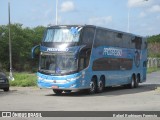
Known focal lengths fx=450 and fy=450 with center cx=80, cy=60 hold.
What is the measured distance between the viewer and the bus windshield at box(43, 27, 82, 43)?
24109mm

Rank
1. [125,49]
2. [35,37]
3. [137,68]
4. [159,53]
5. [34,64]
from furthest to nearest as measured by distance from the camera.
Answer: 1. [159,53]
2. [35,37]
3. [34,64]
4. [137,68]
5. [125,49]

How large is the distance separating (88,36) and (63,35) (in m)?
1.49

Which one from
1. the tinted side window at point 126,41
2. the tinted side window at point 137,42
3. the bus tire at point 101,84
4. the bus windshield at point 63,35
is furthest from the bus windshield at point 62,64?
the tinted side window at point 137,42

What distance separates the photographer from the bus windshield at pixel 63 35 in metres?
Result: 24.1

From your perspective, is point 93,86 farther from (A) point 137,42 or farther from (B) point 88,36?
(A) point 137,42

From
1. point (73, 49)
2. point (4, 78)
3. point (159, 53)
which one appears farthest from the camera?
point (159, 53)

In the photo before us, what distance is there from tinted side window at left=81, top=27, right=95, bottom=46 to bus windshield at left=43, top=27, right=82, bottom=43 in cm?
48

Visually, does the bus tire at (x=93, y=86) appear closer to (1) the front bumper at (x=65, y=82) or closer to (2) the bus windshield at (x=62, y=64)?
(1) the front bumper at (x=65, y=82)

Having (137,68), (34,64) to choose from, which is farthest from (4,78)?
(34,64)

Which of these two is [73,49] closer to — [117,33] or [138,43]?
[117,33]

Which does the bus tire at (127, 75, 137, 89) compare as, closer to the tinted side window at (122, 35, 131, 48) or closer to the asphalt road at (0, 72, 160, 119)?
the tinted side window at (122, 35, 131, 48)

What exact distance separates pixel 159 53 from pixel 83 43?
314 feet

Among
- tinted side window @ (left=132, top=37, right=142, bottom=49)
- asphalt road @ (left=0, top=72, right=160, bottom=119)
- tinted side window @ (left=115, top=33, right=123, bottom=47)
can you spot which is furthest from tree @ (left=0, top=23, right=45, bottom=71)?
asphalt road @ (left=0, top=72, right=160, bottom=119)

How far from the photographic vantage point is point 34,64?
7344 cm
